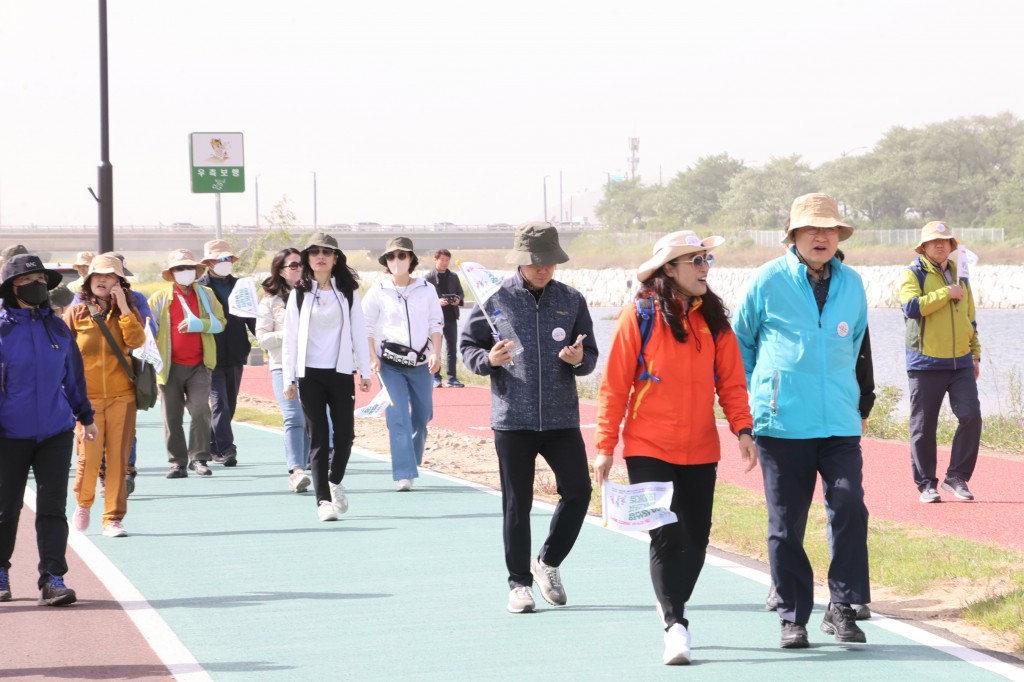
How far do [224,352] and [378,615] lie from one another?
711cm

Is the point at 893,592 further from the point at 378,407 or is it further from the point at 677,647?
the point at 378,407

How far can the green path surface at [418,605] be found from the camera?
21.1 feet

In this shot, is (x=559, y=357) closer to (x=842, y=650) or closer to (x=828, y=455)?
(x=828, y=455)

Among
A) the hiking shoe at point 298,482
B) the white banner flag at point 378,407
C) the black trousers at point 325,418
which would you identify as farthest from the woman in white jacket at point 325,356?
the hiking shoe at point 298,482

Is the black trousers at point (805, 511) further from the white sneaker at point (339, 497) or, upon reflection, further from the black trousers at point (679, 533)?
the white sneaker at point (339, 497)

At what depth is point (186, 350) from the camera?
1360cm

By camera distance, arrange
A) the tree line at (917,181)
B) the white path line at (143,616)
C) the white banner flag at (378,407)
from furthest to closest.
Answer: the tree line at (917,181), the white banner flag at (378,407), the white path line at (143,616)

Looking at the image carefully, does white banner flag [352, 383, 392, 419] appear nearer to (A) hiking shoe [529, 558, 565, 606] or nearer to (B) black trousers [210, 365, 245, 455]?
(B) black trousers [210, 365, 245, 455]

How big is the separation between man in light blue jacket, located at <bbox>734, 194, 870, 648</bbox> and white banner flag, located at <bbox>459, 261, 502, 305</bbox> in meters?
1.33

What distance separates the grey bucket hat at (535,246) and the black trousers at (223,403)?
725 centimetres

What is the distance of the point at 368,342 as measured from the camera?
11.5 metres

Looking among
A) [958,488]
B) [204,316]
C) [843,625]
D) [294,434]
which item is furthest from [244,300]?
[843,625]

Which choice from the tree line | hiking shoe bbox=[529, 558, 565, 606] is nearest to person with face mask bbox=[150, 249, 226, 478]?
hiking shoe bbox=[529, 558, 565, 606]

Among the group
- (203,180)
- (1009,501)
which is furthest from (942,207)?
(1009,501)
